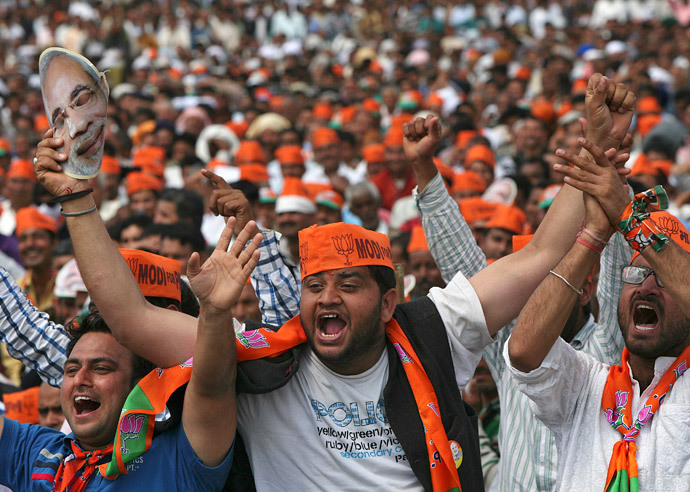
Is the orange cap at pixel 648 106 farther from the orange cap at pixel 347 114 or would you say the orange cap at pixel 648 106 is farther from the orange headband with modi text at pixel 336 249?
the orange headband with modi text at pixel 336 249

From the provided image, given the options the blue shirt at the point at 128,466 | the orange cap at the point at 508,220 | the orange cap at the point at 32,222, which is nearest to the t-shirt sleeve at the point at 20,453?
the blue shirt at the point at 128,466

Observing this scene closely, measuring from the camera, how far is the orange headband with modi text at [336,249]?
130 inches

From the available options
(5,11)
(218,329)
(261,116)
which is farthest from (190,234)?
(5,11)

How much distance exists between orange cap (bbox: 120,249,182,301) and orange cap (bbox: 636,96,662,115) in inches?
357

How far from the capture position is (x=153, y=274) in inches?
→ 145

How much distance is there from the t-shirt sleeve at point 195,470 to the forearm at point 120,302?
28 cm

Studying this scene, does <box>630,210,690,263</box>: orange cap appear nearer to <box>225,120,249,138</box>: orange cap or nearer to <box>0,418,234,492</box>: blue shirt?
<box>0,418,234,492</box>: blue shirt

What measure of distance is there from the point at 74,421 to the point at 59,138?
94 cm

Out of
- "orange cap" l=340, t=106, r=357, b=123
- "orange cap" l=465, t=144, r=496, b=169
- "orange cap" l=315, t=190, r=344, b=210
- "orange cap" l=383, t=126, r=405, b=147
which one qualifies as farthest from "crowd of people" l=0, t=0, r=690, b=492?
"orange cap" l=340, t=106, r=357, b=123

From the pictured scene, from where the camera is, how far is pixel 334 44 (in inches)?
786

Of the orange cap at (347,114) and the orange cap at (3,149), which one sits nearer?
the orange cap at (3,149)

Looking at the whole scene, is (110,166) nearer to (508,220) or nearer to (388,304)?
(508,220)

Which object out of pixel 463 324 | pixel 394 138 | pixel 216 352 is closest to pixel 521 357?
pixel 463 324

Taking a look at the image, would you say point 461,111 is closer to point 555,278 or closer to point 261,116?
point 261,116
